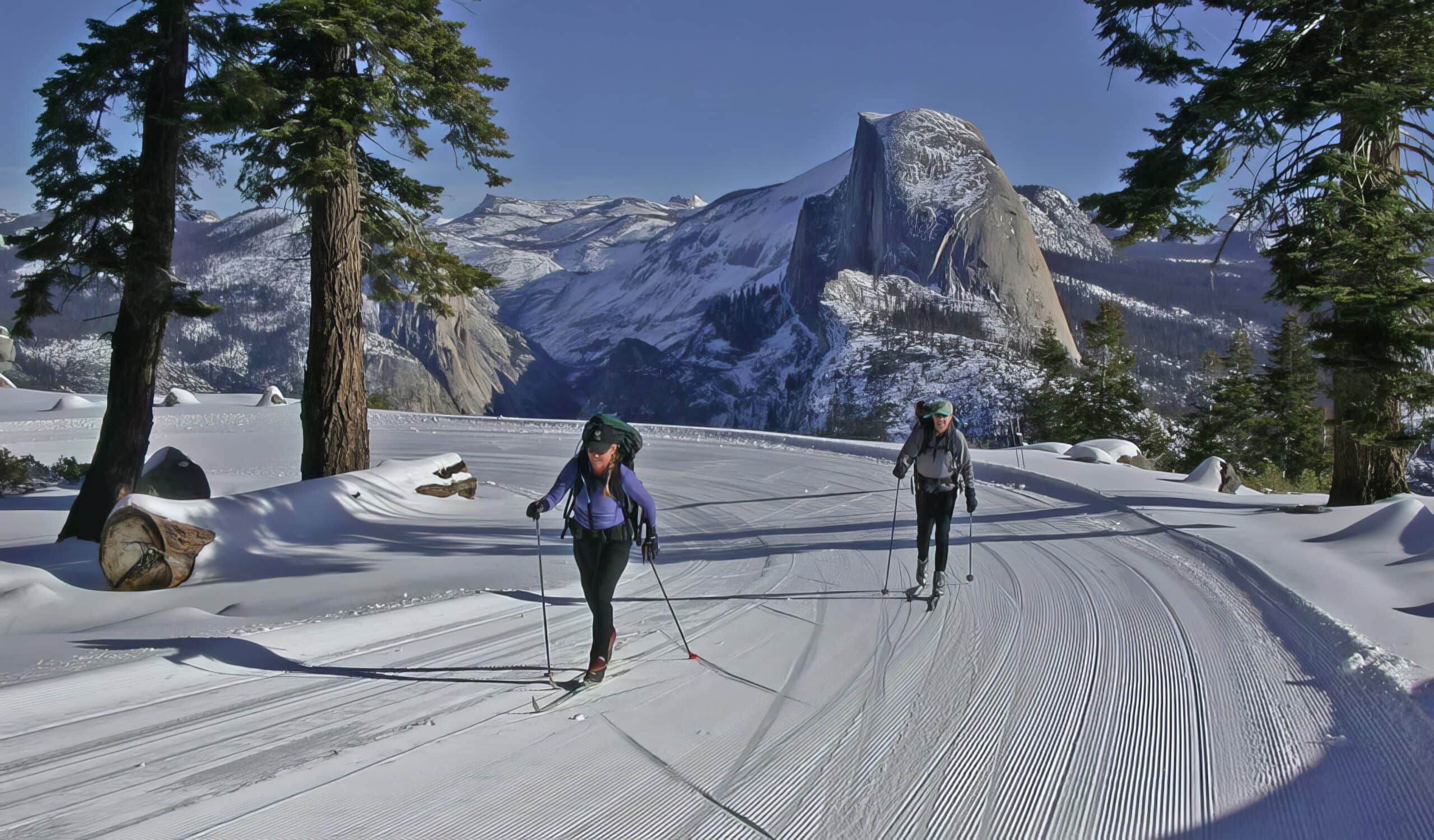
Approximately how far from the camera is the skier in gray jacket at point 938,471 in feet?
25.1

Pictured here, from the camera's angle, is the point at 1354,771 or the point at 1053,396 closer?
the point at 1354,771

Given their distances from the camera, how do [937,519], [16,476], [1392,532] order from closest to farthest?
1. [937,519]
2. [1392,532]
3. [16,476]

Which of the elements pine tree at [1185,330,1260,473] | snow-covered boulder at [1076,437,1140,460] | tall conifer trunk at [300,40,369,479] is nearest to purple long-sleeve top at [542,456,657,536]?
tall conifer trunk at [300,40,369,479]

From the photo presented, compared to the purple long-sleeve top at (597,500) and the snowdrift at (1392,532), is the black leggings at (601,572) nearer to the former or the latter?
the purple long-sleeve top at (597,500)

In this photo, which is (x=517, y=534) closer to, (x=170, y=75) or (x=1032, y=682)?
(x=1032, y=682)

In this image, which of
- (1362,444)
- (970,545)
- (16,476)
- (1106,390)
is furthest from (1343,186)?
(1106,390)

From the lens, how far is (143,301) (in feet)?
39.1

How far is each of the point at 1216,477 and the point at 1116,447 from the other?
24.2 feet

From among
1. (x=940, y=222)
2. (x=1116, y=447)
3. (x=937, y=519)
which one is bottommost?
(x=937, y=519)

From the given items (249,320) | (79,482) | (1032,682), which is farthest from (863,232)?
(1032,682)

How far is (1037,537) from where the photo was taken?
10.7m

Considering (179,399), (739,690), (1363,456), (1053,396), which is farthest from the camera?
(1053,396)

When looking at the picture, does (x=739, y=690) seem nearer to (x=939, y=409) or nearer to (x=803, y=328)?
(x=939, y=409)

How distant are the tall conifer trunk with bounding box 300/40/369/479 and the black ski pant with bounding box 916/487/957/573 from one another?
26.7 feet
